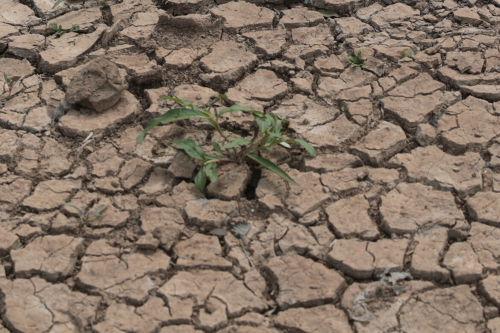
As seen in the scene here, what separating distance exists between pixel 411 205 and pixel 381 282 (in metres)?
0.42

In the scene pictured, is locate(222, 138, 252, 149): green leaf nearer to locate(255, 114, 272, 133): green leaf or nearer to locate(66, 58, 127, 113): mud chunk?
locate(255, 114, 272, 133): green leaf

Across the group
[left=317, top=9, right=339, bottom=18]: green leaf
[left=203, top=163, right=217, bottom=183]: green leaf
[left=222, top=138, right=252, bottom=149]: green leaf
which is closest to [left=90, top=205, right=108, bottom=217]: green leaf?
[left=203, top=163, right=217, bottom=183]: green leaf

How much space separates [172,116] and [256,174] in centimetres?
43

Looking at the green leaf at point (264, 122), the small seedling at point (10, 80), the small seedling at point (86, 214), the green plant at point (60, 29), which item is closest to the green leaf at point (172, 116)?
the green leaf at point (264, 122)

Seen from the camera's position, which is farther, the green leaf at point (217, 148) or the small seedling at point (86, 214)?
the green leaf at point (217, 148)

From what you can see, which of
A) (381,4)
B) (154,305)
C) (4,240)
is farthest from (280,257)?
(381,4)

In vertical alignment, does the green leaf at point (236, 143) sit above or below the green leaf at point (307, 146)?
above

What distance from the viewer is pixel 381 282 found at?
2.13 metres

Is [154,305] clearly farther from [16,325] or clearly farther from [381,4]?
[381,4]

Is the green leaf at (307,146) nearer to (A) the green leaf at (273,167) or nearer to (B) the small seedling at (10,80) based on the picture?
(A) the green leaf at (273,167)

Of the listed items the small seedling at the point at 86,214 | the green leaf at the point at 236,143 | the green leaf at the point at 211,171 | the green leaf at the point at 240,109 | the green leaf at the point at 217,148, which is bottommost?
Answer: the small seedling at the point at 86,214

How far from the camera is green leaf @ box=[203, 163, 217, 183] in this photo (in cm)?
240

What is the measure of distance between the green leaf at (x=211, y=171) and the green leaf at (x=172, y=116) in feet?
0.74

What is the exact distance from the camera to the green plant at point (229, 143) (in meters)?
2.47
